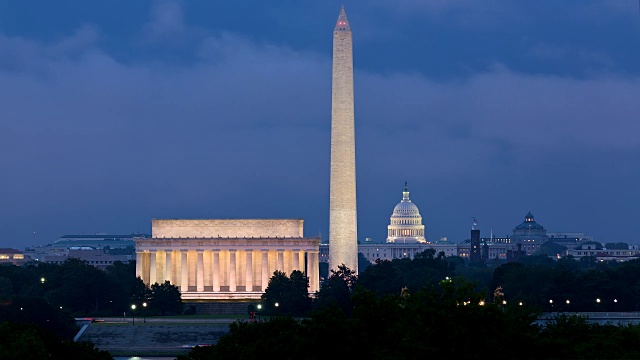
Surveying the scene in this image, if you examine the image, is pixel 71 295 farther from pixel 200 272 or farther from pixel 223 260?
pixel 223 260

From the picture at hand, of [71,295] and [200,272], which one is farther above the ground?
[200,272]

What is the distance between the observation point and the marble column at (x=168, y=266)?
184 meters

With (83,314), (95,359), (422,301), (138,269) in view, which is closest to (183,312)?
(83,314)

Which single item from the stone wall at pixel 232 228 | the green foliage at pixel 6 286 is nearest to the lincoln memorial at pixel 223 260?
the stone wall at pixel 232 228

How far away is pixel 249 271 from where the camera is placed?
183 m

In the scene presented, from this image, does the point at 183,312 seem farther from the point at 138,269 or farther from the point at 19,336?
the point at 19,336

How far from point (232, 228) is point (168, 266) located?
877 centimetres

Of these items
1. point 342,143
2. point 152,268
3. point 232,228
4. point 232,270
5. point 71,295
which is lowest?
point 71,295

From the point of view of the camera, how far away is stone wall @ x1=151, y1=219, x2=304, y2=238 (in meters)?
188

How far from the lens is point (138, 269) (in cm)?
18512

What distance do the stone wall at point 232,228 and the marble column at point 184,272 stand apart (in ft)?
13.1

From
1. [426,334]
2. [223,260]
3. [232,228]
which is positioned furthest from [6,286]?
[426,334]

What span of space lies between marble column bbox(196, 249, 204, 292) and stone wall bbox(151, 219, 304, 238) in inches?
159

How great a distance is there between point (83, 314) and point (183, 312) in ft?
30.5
